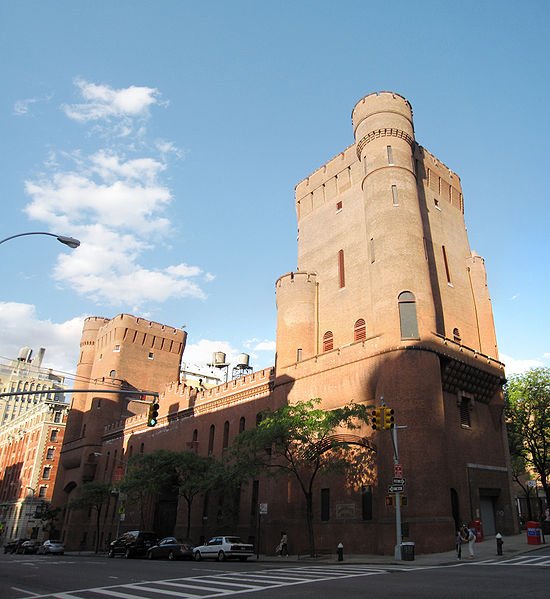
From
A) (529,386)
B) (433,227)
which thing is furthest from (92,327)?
(529,386)

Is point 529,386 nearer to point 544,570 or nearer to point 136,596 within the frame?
point 544,570

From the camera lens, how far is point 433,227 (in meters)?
42.4

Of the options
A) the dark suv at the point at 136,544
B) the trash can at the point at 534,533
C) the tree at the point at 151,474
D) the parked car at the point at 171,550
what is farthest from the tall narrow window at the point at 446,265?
the dark suv at the point at 136,544

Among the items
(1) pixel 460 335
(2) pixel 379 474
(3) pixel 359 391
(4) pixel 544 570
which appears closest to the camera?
(4) pixel 544 570

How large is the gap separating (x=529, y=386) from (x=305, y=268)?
2155 centimetres

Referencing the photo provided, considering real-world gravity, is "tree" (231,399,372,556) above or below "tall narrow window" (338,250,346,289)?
below

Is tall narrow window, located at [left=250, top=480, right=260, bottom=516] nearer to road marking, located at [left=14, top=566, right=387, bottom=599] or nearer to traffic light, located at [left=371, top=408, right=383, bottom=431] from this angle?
traffic light, located at [left=371, top=408, right=383, bottom=431]

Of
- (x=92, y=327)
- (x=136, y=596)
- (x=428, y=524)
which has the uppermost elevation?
(x=92, y=327)

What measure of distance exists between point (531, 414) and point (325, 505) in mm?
22111

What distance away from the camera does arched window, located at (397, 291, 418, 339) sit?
32.2 metres

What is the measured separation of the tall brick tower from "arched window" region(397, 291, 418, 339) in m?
0.07

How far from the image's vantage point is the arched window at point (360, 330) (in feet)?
123

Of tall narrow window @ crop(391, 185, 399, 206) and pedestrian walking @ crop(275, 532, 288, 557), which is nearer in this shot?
pedestrian walking @ crop(275, 532, 288, 557)

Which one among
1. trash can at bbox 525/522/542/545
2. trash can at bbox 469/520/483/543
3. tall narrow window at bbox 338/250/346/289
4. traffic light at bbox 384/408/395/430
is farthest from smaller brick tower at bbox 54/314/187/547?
trash can at bbox 525/522/542/545
